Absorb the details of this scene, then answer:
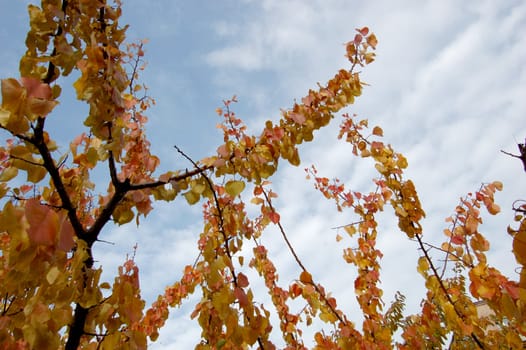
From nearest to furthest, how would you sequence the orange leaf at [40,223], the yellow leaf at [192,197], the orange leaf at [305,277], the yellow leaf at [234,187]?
the orange leaf at [40,223] → the yellow leaf at [234,187] → the yellow leaf at [192,197] → the orange leaf at [305,277]

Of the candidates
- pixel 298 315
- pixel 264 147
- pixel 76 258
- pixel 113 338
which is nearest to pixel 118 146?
pixel 76 258

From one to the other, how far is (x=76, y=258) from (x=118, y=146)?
50 cm

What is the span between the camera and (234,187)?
147 cm

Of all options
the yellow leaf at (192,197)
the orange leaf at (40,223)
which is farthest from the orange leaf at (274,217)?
the orange leaf at (40,223)

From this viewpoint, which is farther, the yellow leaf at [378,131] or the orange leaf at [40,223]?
the yellow leaf at [378,131]

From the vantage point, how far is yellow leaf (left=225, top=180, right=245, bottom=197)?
4.81ft

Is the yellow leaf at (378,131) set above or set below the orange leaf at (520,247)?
above

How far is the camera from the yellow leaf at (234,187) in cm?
147

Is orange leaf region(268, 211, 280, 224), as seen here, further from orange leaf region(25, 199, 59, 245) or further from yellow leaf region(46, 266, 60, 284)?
orange leaf region(25, 199, 59, 245)

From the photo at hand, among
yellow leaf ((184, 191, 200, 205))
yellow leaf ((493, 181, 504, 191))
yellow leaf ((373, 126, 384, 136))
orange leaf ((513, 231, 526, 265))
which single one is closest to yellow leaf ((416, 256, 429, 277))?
yellow leaf ((493, 181, 504, 191))

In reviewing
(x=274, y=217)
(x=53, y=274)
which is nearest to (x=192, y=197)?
(x=53, y=274)

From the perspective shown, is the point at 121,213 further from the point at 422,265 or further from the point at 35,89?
the point at 422,265

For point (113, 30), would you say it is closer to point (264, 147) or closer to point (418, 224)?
point (264, 147)

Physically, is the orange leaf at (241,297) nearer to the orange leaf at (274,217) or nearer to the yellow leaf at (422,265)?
the orange leaf at (274,217)
